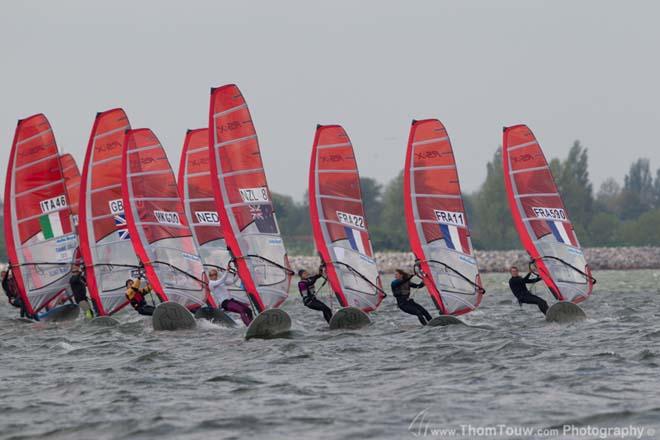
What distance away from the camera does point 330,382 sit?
1544 cm

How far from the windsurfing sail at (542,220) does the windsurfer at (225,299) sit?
234 inches

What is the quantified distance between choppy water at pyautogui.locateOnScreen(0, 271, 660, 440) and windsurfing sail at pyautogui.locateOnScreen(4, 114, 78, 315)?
138 inches

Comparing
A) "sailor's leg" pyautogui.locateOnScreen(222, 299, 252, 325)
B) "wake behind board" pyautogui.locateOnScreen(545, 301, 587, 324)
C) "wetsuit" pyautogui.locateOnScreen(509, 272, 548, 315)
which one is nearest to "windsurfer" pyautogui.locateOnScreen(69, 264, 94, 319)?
"sailor's leg" pyautogui.locateOnScreen(222, 299, 252, 325)

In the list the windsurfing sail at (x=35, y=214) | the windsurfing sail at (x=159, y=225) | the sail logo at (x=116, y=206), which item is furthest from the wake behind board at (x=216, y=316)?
the windsurfing sail at (x=35, y=214)

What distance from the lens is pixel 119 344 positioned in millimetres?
20984

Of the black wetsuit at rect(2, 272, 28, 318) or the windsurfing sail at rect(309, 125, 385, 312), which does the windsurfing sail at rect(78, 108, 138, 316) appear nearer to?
the black wetsuit at rect(2, 272, 28, 318)

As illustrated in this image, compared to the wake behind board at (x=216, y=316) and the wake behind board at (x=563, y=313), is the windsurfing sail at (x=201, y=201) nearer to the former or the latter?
Result: the wake behind board at (x=216, y=316)

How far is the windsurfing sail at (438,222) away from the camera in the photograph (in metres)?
23.7

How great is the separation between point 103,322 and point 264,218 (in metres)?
4.50

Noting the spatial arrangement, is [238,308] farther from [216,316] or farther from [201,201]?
[201,201]

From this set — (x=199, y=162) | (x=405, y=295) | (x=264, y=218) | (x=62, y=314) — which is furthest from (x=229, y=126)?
(x=62, y=314)

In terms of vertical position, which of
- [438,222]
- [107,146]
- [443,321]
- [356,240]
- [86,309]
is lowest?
[443,321]

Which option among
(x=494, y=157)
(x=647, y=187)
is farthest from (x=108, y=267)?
(x=647, y=187)

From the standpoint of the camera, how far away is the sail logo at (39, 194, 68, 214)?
26.9 metres
